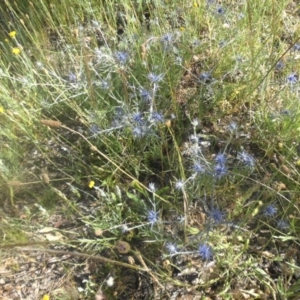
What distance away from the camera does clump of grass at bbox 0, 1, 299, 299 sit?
56.9 inches

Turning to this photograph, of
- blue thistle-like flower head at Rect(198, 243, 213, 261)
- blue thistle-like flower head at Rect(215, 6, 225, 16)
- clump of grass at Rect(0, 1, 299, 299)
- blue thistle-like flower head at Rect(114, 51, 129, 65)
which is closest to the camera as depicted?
blue thistle-like flower head at Rect(198, 243, 213, 261)

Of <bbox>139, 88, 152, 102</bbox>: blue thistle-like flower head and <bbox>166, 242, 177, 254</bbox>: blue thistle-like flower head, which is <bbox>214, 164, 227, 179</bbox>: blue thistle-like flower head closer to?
<bbox>166, 242, 177, 254</bbox>: blue thistle-like flower head

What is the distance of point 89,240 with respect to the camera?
Result: 1.51 meters

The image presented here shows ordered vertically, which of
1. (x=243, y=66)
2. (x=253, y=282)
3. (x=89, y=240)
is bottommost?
(x=253, y=282)

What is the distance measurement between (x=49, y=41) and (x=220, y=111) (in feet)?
3.79

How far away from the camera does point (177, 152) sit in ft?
5.13

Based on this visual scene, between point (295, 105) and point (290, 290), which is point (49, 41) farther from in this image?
point (290, 290)

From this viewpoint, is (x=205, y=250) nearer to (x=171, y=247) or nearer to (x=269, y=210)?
(x=171, y=247)

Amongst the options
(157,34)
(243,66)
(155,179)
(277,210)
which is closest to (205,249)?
(277,210)

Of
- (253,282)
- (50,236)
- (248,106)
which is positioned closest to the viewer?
(253,282)

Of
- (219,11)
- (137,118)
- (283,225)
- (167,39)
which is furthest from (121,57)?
(283,225)

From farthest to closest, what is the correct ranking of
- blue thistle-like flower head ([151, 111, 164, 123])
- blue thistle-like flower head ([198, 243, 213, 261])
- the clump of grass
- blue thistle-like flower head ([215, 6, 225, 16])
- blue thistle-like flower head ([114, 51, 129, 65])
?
1. blue thistle-like flower head ([215, 6, 225, 16])
2. blue thistle-like flower head ([114, 51, 129, 65])
3. blue thistle-like flower head ([151, 111, 164, 123])
4. the clump of grass
5. blue thistle-like flower head ([198, 243, 213, 261])

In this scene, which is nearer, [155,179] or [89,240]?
[89,240]

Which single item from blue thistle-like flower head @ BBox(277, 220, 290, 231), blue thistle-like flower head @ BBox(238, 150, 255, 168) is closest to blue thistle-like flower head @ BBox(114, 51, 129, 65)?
blue thistle-like flower head @ BBox(238, 150, 255, 168)
